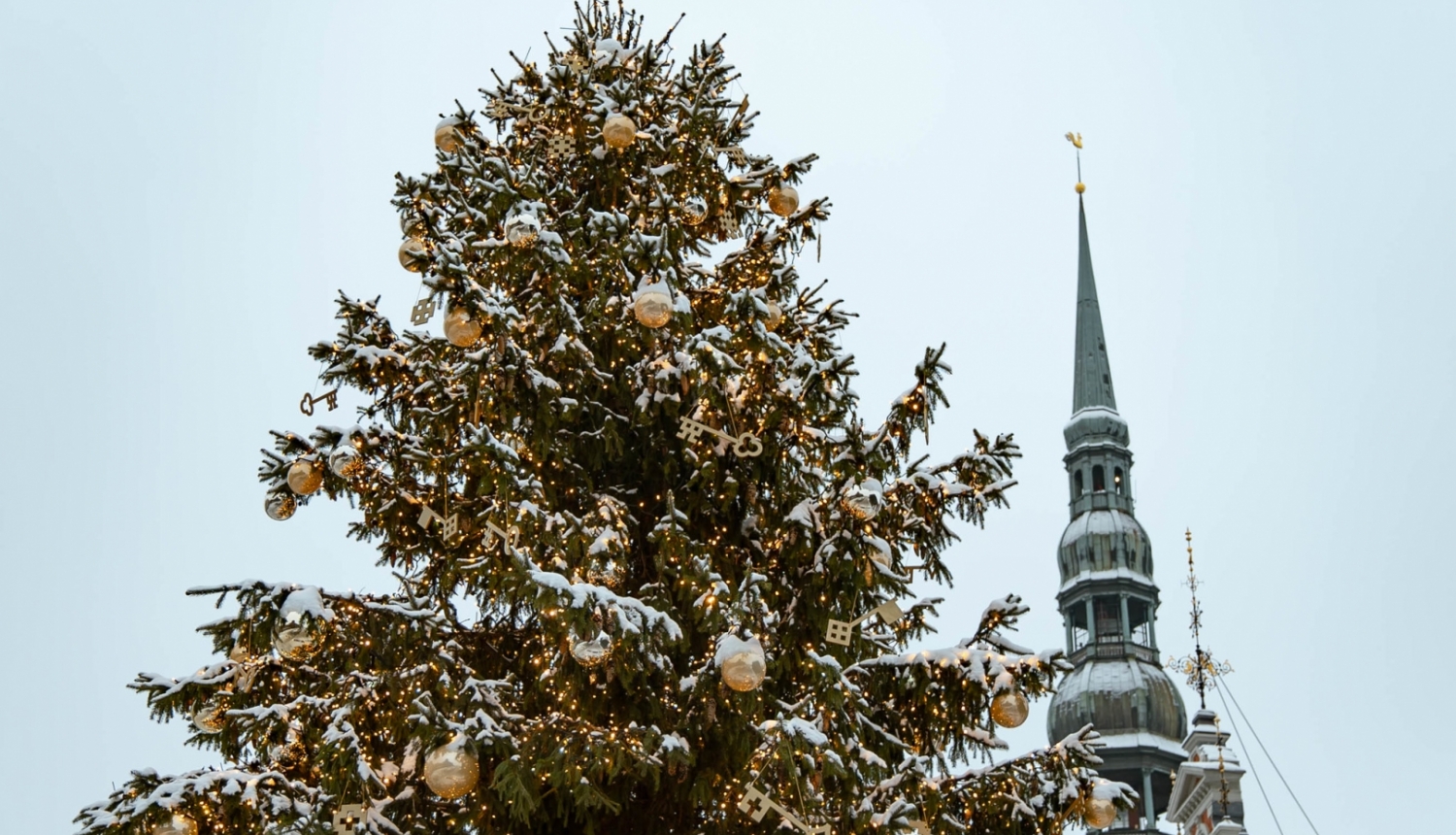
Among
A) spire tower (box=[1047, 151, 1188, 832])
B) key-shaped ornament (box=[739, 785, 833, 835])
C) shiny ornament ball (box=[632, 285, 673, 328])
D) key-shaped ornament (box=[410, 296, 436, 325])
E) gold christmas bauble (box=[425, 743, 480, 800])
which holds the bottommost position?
gold christmas bauble (box=[425, 743, 480, 800])

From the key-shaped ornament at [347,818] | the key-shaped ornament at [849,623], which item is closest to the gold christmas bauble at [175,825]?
the key-shaped ornament at [347,818]

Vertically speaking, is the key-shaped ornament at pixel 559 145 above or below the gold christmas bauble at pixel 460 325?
above

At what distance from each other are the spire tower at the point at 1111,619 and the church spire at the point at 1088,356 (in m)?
0.08

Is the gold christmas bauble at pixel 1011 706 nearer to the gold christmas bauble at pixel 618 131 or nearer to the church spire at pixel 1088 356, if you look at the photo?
the gold christmas bauble at pixel 618 131

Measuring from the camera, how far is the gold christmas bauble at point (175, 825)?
7.36 metres

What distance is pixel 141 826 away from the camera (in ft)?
24.2

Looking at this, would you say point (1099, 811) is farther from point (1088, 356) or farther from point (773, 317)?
point (1088, 356)

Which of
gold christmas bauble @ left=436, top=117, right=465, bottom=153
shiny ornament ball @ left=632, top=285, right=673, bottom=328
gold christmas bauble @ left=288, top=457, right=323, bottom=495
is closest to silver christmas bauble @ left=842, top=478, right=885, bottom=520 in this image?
shiny ornament ball @ left=632, top=285, right=673, bottom=328

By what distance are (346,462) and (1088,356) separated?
194ft

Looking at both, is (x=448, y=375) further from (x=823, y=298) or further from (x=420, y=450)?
(x=823, y=298)

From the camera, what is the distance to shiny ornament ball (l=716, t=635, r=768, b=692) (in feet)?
24.5

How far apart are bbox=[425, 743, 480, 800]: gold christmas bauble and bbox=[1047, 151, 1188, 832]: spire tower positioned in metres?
45.9

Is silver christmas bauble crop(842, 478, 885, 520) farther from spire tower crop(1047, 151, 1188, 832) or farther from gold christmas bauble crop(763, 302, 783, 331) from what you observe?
spire tower crop(1047, 151, 1188, 832)

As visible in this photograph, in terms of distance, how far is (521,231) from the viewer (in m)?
8.98
